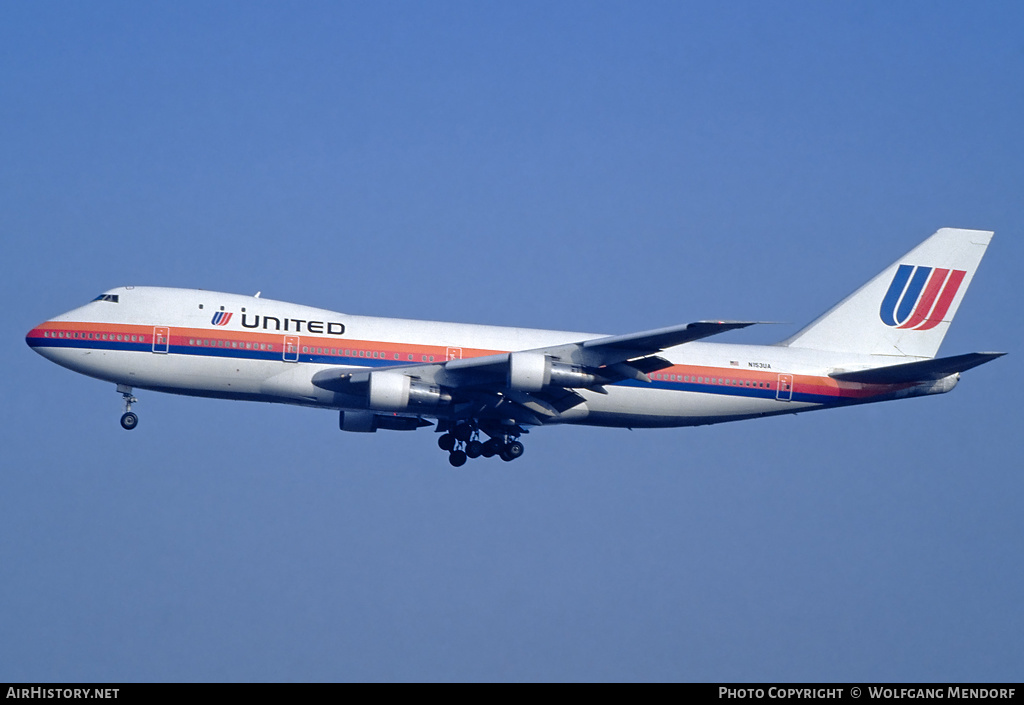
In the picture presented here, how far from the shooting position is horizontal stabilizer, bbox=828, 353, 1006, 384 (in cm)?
4065

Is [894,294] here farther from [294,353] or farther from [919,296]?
[294,353]

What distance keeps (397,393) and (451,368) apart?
6.61 feet

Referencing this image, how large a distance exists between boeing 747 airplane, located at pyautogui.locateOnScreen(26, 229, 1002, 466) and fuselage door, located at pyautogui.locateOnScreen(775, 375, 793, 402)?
0.04 m

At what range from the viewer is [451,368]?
39.4 m

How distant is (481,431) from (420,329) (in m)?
5.02

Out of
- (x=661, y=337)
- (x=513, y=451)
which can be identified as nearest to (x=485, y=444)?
(x=513, y=451)

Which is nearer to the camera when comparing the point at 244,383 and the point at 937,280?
the point at 244,383

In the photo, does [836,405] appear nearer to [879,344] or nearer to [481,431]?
[879,344]

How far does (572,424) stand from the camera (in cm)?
4325

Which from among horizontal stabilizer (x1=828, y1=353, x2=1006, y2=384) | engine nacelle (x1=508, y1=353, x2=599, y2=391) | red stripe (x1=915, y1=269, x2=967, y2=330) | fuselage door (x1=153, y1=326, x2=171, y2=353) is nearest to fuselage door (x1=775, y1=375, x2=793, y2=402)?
horizontal stabilizer (x1=828, y1=353, x2=1006, y2=384)

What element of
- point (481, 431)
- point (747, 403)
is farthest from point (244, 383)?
point (747, 403)

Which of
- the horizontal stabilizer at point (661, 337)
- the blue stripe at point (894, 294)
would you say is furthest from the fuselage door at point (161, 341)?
the blue stripe at point (894, 294)

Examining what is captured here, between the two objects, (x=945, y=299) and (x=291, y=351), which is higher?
(x=945, y=299)

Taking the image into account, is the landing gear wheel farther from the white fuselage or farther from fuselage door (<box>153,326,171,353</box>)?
fuselage door (<box>153,326,171,353</box>)
